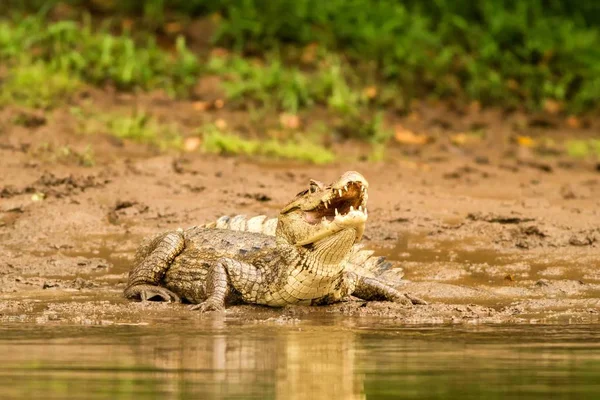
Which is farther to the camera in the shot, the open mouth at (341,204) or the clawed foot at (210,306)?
the clawed foot at (210,306)

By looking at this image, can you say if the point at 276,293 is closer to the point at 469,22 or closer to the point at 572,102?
the point at 572,102

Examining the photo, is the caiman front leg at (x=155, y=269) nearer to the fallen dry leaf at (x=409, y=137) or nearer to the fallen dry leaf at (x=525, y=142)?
the fallen dry leaf at (x=409, y=137)

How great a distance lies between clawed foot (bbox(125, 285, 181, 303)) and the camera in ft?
27.3

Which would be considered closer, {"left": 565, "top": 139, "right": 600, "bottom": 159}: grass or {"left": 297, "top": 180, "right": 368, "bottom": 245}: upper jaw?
{"left": 297, "top": 180, "right": 368, "bottom": 245}: upper jaw

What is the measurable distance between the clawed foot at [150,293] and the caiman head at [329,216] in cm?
99

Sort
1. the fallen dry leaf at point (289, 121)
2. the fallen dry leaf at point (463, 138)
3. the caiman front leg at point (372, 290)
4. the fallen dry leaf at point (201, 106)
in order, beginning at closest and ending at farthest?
1. the caiman front leg at point (372, 290)
2. the fallen dry leaf at point (289, 121)
3. the fallen dry leaf at point (201, 106)
4. the fallen dry leaf at point (463, 138)

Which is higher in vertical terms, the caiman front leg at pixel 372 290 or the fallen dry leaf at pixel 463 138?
the fallen dry leaf at pixel 463 138

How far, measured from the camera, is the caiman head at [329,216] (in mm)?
7332

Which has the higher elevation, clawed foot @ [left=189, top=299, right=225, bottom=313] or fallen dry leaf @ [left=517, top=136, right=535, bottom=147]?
fallen dry leaf @ [left=517, top=136, right=535, bottom=147]

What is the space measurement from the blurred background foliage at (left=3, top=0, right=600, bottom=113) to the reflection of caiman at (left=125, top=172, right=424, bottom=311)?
285 inches

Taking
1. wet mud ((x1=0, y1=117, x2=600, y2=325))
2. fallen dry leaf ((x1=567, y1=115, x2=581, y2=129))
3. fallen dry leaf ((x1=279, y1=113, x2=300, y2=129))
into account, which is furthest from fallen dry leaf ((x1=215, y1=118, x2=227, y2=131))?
fallen dry leaf ((x1=567, y1=115, x2=581, y2=129))

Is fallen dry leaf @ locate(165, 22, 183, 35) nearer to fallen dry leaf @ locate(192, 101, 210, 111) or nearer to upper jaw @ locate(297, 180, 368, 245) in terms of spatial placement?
fallen dry leaf @ locate(192, 101, 210, 111)

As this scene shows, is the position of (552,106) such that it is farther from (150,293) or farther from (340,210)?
(340,210)

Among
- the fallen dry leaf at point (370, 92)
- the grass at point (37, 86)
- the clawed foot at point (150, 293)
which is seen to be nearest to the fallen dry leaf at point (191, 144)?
the grass at point (37, 86)
